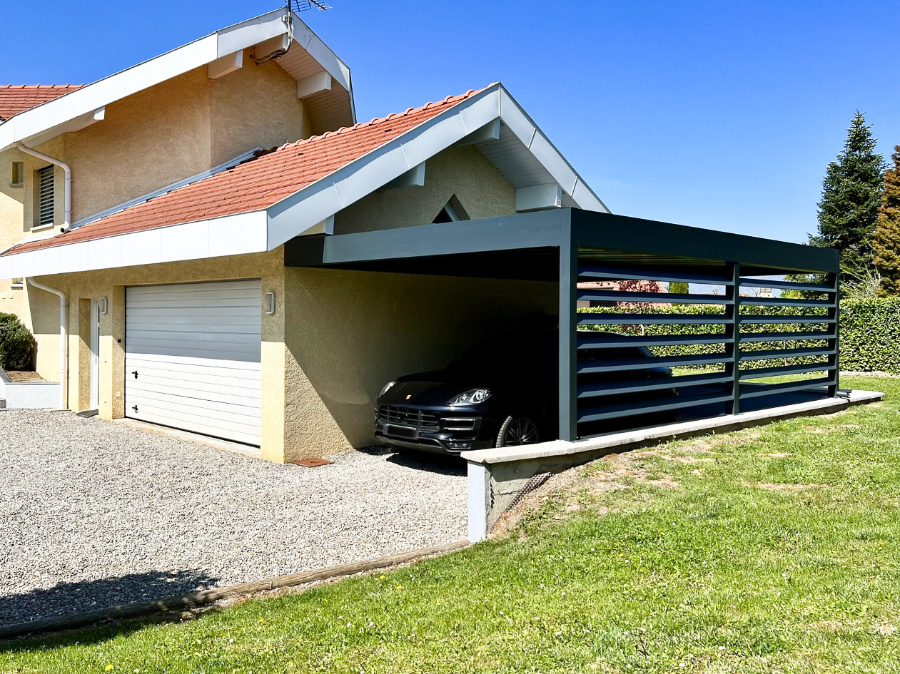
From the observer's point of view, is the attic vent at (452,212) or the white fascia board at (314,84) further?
the white fascia board at (314,84)

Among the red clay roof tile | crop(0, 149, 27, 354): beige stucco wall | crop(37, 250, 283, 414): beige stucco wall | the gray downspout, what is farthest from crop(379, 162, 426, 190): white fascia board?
crop(0, 149, 27, 354): beige stucco wall

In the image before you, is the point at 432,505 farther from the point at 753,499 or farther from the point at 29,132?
the point at 29,132

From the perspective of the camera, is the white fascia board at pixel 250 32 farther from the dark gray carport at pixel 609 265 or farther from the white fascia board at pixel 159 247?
the dark gray carport at pixel 609 265

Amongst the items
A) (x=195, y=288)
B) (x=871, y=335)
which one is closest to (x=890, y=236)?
(x=871, y=335)

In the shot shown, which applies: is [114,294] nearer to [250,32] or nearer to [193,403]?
[193,403]

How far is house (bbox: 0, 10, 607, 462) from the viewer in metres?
9.05

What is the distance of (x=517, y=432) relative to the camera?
8.38m

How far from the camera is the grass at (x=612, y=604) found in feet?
11.6

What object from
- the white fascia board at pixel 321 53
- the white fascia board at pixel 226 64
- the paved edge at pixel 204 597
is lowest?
the paved edge at pixel 204 597

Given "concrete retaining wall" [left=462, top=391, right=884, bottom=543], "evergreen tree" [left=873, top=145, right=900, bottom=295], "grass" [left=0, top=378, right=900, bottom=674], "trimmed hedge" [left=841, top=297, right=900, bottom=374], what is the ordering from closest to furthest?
"grass" [left=0, top=378, right=900, bottom=674]
"concrete retaining wall" [left=462, top=391, right=884, bottom=543]
"trimmed hedge" [left=841, top=297, right=900, bottom=374]
"evergreen tree" [left=873, top=145, right=900, bottom=295]

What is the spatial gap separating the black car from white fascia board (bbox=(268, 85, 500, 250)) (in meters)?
2.43

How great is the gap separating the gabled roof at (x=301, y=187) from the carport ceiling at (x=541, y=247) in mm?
620

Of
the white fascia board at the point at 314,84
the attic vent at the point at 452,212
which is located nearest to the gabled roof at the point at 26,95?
the white fascia board at the point at 314,84

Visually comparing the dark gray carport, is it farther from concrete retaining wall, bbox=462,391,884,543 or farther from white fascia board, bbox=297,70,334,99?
white fascia board, bbox=297,70,334,99
